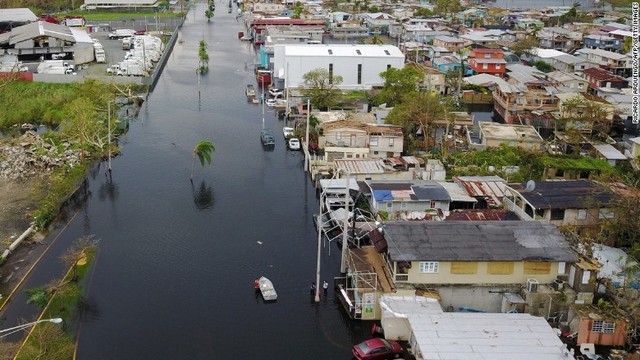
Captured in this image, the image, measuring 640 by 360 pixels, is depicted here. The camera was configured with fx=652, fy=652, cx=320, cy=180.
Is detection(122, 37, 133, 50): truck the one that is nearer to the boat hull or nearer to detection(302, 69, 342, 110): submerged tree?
detection(302, 69, 342, 110): submerged tree

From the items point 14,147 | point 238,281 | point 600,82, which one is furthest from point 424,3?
point 238,281

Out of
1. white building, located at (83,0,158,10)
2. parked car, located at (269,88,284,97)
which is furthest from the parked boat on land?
white building, located at (83,0,158,10)

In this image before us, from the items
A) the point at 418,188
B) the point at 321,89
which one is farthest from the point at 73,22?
the point at 418,188

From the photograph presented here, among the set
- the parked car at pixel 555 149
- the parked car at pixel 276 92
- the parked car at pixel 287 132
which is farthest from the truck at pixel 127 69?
the parked car at pixel 555 149

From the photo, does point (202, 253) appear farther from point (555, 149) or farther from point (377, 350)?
point (555, 149)

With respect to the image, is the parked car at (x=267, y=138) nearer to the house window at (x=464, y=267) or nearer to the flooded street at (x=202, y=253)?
the flooded street at (x=202, y=253)

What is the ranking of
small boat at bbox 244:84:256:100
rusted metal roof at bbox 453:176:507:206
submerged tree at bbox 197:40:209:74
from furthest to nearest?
submerged tree at bbox 197:40:209:74 < small boat at bbox 244:84:256:100 < rusted metal roof at bbox 453:176:507:206
